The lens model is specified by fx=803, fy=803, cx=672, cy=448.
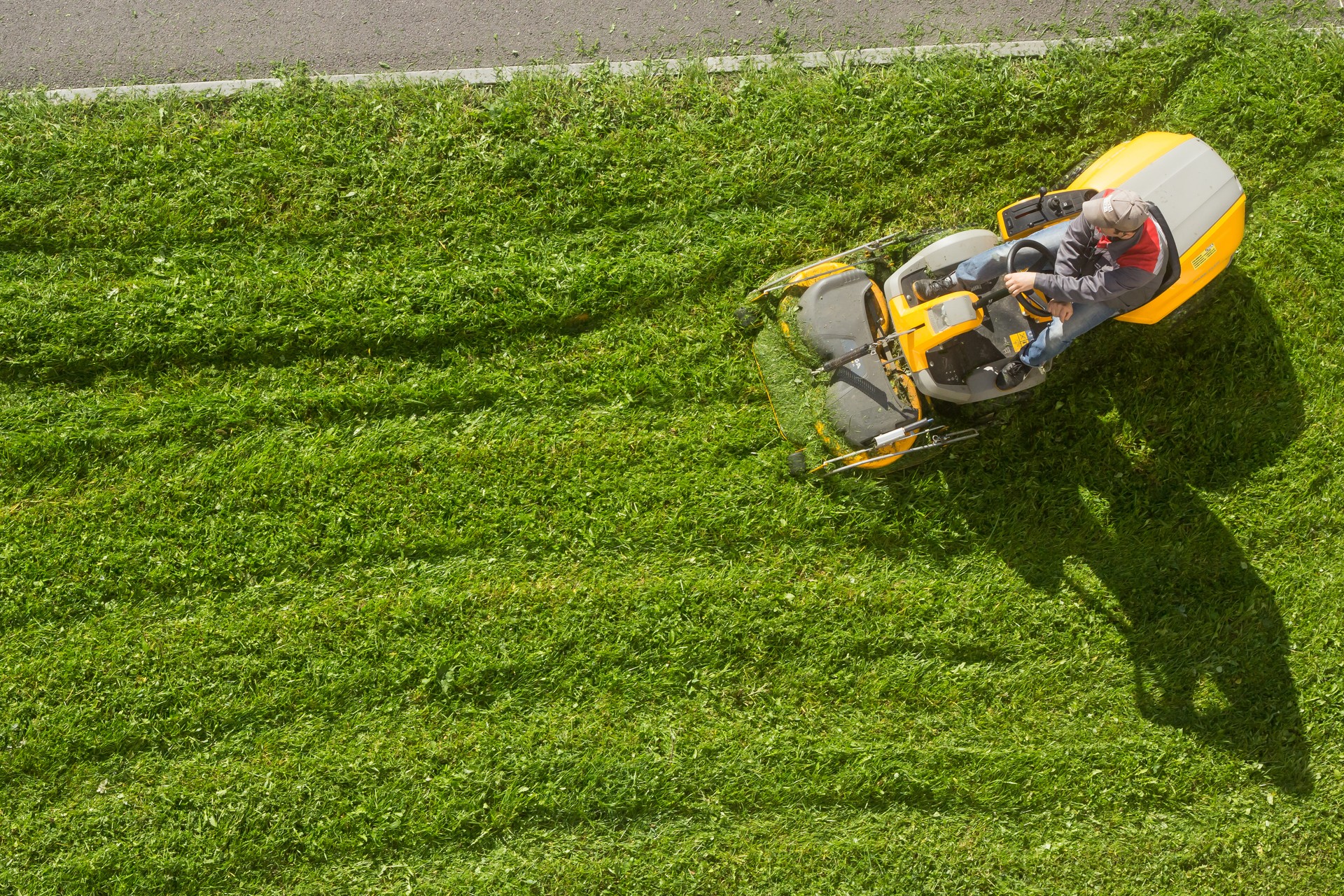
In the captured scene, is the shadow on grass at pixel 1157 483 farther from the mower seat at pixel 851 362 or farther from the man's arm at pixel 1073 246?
the man's arm at pixel 1073 246

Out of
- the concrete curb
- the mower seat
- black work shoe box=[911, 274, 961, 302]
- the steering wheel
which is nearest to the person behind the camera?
the steering wheel

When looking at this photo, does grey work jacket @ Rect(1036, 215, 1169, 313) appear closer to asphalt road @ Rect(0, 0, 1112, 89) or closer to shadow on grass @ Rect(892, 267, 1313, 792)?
shadow on grass @ Rect(892, 267, 1313, 792)

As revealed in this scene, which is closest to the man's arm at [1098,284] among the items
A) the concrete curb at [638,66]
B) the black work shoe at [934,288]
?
the black work shoe at [934,288]

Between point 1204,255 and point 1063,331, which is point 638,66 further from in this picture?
point 1204,255

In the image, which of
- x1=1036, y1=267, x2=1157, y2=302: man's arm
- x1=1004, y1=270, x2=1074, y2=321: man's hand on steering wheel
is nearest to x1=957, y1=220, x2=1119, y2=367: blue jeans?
x1=1004, y1=270, x2=1074, y2=321: man's hand on steering wheel

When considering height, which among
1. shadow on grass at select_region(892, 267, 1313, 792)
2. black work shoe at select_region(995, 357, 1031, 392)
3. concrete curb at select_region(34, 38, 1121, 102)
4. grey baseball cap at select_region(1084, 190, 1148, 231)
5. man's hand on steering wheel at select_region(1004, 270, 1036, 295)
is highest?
concrete curb at select_region(34, 38, 1121, 102)

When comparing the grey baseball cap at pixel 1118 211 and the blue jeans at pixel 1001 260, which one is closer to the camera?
the grey baseball cap at pixel 1118 211

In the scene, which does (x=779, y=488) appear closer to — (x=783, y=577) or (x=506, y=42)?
(x=783, y=577)

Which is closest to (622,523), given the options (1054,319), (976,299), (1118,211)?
(976,299)
